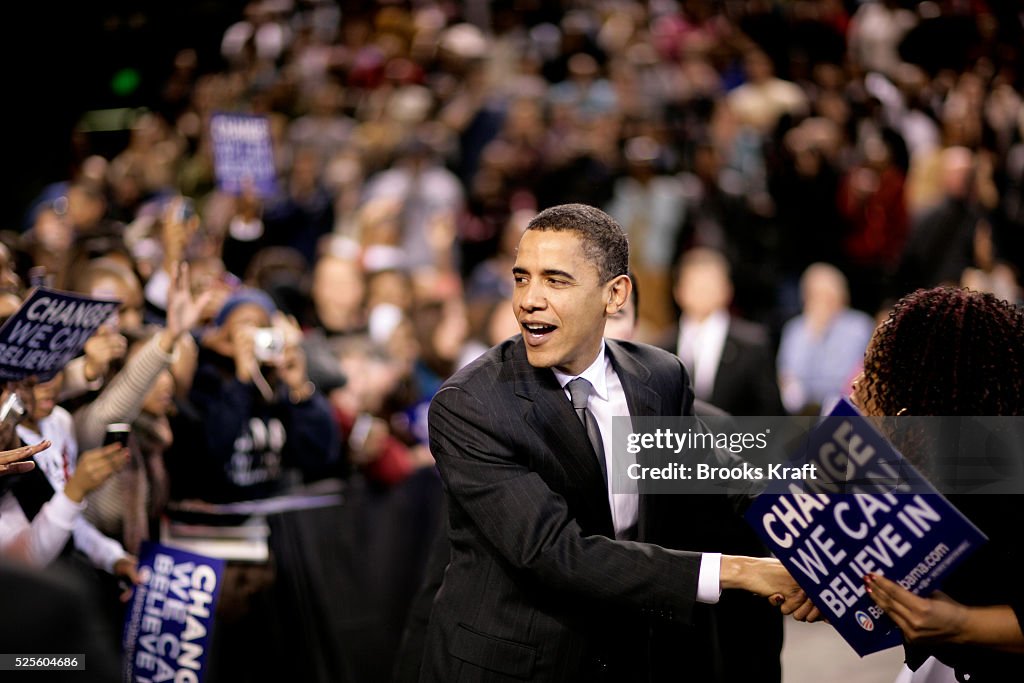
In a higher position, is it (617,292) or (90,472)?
(617,292)

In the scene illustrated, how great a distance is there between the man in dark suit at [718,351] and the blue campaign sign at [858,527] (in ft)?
9.93

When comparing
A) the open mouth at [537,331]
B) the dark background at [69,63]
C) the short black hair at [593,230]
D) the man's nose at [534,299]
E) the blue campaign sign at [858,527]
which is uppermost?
the dark background at [69,63]

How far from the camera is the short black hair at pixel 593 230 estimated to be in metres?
2.87

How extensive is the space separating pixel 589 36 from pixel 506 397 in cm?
967

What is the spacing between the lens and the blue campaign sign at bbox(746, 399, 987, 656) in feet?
7.64

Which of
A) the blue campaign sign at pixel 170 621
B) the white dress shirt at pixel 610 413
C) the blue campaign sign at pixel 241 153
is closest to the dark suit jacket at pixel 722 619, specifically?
the white dress shirt at pixel 610 413

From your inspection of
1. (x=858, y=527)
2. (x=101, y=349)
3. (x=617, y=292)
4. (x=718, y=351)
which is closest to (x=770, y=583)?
(x=858, y=527)

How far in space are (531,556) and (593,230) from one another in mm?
875

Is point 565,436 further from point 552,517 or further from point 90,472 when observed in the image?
point 90,472

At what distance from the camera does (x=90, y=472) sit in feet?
10.9

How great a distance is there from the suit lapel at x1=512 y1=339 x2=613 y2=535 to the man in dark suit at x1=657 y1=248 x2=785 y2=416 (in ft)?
9.31

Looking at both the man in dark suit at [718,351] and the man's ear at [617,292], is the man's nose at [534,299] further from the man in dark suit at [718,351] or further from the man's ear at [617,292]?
the man in dark suit at [718,351]

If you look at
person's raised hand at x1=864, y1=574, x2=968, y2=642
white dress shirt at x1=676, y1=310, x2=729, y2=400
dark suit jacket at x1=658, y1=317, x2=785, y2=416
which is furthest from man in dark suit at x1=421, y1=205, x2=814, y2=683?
white dress shirt at x1=676, y1=310, x2=729, y2=400

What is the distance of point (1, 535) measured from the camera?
3285 mm
